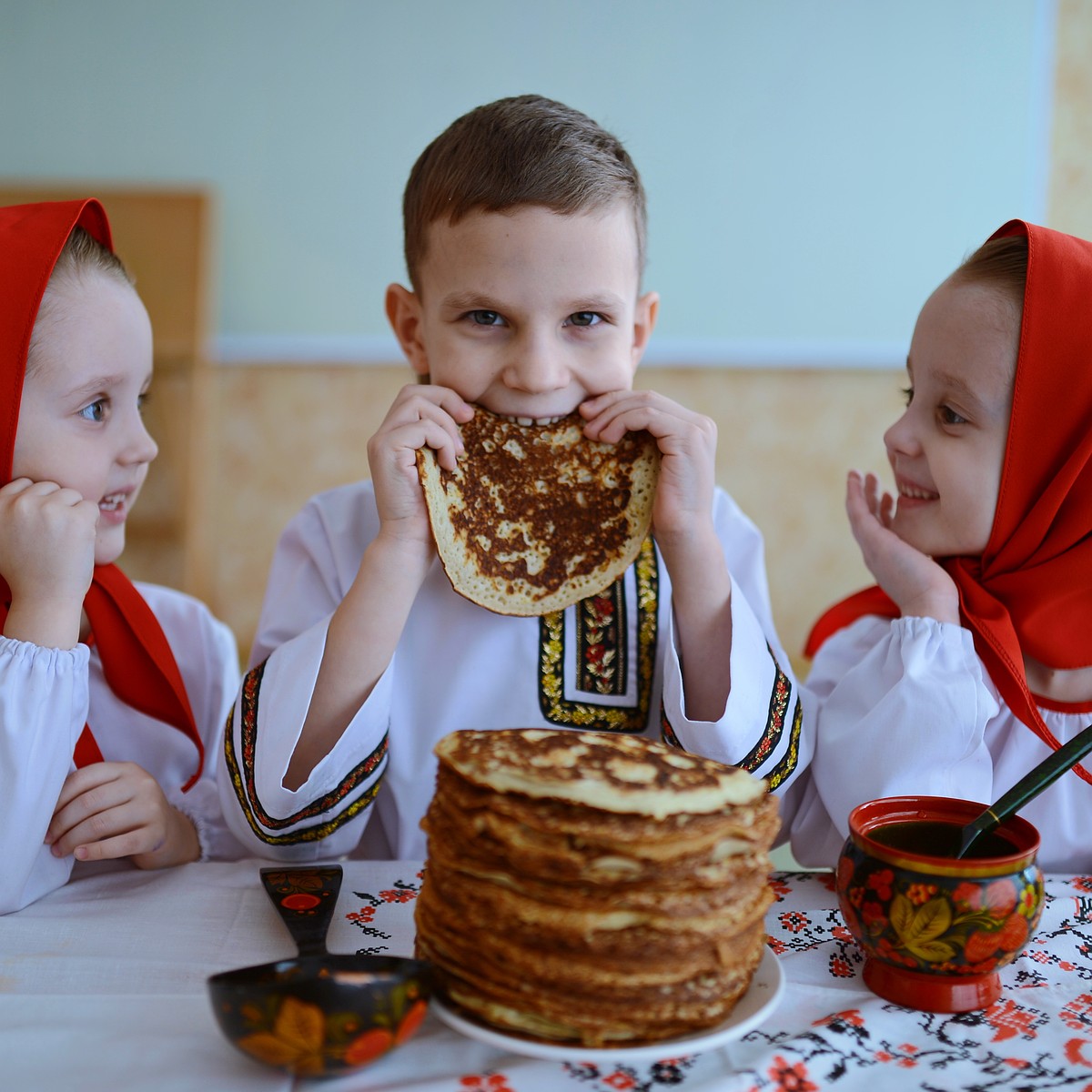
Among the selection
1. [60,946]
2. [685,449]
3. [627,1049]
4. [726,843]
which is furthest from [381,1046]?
[685,449]

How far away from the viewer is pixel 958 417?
129cm

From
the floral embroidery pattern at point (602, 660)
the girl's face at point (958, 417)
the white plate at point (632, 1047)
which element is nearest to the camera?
the white plate at point (632, 1047)

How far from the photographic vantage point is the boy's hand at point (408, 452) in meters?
1.21

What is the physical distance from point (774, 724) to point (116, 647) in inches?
32.4

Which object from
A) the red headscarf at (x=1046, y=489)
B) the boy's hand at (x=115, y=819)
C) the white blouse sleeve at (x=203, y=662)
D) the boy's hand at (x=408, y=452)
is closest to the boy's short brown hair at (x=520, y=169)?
the boy's hand at (x=408, y=452)

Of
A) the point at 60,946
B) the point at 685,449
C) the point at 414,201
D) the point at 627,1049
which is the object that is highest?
the point at 414,201

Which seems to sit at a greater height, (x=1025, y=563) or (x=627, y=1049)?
(x=1025, y=563)

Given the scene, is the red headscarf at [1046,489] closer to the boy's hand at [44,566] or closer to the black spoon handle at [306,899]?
the black spoon handle at [306,899]

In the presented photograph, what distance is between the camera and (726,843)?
0.70 meters

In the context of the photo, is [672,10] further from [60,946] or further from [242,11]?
[60,946]

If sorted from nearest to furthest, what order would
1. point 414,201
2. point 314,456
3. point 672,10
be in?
1. point 414,201
2. point 672,10
3. point 314,456

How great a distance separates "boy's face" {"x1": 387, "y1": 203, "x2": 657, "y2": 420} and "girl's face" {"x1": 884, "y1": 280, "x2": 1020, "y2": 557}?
38 cm

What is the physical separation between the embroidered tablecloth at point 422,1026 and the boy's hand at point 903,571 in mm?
369

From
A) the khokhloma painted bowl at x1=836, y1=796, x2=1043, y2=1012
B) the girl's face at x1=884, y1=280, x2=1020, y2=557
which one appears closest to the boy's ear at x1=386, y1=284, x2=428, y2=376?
the girl's face at x1=884, y1=280, x2=1020, y2=557
